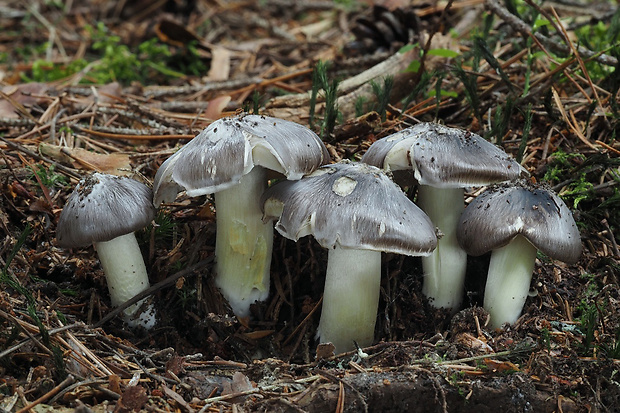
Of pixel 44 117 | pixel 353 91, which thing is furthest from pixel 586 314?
pixel 44 117

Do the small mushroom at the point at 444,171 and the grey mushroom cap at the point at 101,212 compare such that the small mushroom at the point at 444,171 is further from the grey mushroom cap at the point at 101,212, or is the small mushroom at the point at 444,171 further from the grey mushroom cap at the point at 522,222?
the grey mushroom cap at the point at 101,212

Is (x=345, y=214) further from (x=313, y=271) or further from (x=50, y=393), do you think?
(x=50, y=393)

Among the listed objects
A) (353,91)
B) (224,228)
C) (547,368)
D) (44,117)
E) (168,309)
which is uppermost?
(353,91)

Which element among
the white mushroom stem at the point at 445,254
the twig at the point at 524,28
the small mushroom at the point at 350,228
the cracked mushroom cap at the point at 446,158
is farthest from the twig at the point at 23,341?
the twig at the point at 524,28

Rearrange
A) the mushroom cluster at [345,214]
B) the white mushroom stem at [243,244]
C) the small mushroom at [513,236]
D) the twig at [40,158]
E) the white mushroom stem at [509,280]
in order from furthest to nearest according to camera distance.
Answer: the twig at [40,158], the white mushroom stem at [243,244], the white mushroom stem at [509,280], the small mushroom at [513,236], the mushroom cluster at [345,214]

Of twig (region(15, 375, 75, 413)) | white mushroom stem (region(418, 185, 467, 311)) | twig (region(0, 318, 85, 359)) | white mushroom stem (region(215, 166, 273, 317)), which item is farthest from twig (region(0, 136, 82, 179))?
white mushroom stem (region(418, 185, 467, 311))

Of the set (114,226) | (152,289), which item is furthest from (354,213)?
(152,289)

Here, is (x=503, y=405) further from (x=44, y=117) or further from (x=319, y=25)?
(x=319, y=25)

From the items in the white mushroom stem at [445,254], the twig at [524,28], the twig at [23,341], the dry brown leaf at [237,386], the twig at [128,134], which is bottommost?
the dry brown leaf at [237,386]
